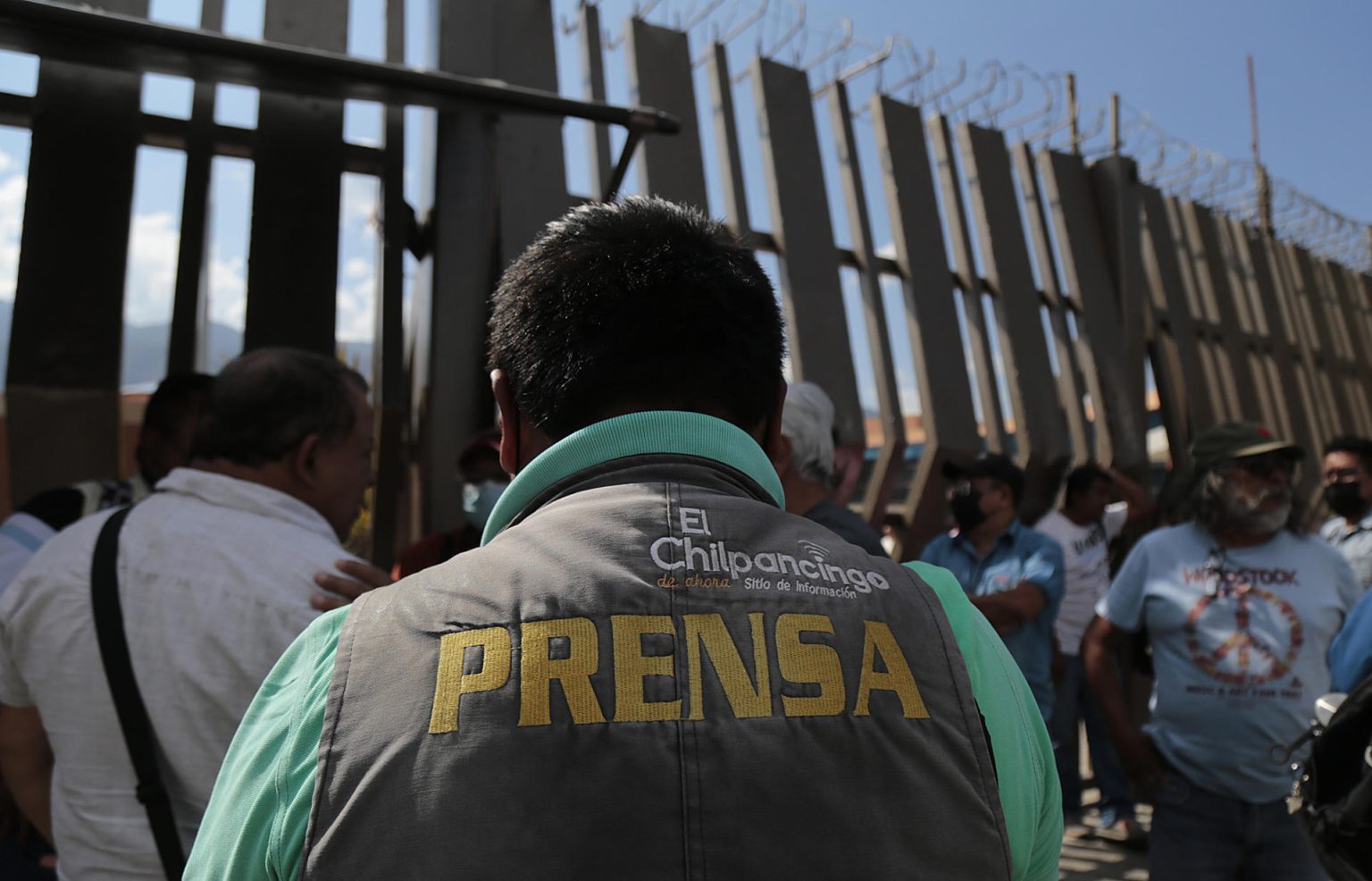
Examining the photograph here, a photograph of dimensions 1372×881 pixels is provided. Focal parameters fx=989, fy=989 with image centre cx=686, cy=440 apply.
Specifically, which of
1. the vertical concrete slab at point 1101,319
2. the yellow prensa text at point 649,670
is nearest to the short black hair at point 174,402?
the yellow prensa text at point 649,670

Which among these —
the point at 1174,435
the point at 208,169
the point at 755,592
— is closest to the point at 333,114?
the point at 208,169

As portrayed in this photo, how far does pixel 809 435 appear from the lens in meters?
2.30

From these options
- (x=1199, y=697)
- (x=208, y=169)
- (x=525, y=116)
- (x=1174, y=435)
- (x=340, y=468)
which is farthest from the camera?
(x=1174, y=435)

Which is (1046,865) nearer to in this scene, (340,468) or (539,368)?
(539,368)

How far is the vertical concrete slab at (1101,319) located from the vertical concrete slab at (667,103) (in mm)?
2605

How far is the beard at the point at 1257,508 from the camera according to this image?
256 cm

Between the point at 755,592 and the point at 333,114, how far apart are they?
296cm

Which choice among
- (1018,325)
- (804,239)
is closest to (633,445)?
(804,239)

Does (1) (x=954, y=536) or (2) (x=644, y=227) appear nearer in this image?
(2) (x=644, y=227)

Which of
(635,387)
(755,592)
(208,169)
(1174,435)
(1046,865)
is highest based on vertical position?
(208,169)

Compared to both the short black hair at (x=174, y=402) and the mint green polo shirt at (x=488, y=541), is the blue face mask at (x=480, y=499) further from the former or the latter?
the mint green polo shirt at (x=488, y=541)

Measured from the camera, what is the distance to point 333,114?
10.5 feet

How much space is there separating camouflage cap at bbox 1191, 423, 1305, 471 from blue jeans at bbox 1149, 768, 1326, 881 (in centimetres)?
87

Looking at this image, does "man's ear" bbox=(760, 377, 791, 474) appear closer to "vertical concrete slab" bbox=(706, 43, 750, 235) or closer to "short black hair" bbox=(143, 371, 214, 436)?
"short black hair" bbox=(143, 371, 214, 436)
